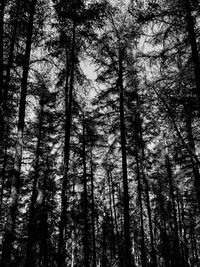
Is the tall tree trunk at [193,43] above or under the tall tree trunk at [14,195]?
above

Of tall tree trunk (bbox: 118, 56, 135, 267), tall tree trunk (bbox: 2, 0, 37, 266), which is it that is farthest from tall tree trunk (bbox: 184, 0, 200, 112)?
tall tree trunk (bbox: 2, 0, 37, 266)

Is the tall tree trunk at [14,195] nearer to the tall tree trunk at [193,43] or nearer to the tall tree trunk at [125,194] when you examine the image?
the tall tree trunk at [125,194]

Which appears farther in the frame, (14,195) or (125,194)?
(125,194)

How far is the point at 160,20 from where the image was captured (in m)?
7.30

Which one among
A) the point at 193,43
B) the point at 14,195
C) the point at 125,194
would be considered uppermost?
the point at 193,43

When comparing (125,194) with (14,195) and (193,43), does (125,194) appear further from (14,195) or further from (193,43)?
(193,43)

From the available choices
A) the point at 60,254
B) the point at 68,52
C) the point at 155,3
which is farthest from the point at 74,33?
the point at 60,254

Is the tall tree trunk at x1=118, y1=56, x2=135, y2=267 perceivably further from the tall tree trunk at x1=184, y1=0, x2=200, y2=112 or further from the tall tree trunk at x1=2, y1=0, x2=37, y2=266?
the tall tree trunk at x1=184, y1=0, x2=200, y2=112

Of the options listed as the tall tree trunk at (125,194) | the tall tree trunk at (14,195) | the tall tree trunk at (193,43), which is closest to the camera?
the tall tree trunk at (14,195)

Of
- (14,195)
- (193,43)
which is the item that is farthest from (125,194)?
(193,43)

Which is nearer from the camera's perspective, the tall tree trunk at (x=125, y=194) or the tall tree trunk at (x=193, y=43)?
the tall tree trunk at (x=193, y=43)

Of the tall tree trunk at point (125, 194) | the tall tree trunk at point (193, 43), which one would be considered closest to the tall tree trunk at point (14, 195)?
the tall tree trunk at point (125, 194)

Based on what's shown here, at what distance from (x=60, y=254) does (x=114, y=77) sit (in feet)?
31.1

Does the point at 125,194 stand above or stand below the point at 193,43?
below
